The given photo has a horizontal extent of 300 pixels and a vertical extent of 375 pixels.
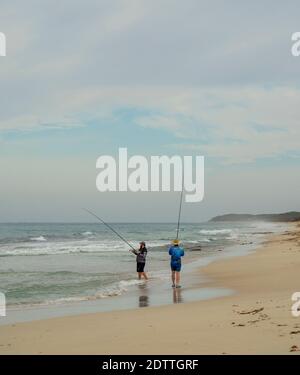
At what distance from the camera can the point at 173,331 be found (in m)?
7.93

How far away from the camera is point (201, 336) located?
7.27m

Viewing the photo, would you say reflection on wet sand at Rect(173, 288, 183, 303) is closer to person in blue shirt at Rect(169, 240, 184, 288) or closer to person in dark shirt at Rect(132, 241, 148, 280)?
person in blue shirt at Rect(169, 240, 184, 288)

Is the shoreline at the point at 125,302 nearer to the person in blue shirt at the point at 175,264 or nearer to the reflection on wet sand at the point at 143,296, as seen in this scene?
the reflection on wet sand at the point at 143,296

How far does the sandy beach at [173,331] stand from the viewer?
6684 mm

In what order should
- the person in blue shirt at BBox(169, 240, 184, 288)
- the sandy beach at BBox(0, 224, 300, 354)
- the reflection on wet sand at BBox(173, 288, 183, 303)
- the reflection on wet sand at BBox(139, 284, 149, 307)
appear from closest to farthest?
the sandy beach at BBox(0, 224, 300, 354) → the reflection on wet sand at BBox(139, 284, 149, 307) → the reflection on wet sand at BBox(173, 288, 183, 303) → the person in blue shirt at BBox(169, 240, 184, 288)

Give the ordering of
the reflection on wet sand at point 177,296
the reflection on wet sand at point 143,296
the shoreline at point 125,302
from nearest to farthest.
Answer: the shoreline at point 125,302, the reflection on wet sand at point 143,296, the reflection on wet sand at point 177,296

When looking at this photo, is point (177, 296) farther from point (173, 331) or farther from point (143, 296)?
→ point (173, 331)

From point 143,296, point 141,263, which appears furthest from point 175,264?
point 141,263

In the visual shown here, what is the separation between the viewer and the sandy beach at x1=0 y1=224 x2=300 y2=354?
6.68 metres

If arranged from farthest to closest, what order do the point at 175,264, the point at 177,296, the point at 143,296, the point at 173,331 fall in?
the point at 175,264 → the point at 143,296 → the point at 177,296 → the point at 173,331

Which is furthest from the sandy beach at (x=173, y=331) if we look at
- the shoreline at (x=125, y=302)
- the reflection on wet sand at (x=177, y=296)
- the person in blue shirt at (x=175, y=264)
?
the person in blue shirt at (x=175, y=264)

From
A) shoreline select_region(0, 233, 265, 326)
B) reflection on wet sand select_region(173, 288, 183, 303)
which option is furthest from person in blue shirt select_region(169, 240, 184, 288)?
reflection on wet sand select_region(173, 288, 183, 303)
